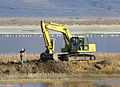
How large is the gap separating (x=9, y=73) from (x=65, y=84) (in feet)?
18.2

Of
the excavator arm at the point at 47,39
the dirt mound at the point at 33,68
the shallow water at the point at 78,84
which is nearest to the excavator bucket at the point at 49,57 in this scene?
the excavator arm at the point at 47,39

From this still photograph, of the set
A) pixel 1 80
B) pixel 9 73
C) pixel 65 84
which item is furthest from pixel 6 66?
pixel 65 84

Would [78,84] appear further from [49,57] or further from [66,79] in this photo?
[49,57]

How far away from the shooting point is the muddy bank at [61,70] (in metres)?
32.3

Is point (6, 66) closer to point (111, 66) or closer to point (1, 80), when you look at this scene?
point (1, 80)

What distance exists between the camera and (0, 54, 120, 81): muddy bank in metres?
32.3

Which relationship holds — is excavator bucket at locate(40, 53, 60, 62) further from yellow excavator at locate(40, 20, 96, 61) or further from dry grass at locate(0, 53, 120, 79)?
dry grass at locate(0, 53, 120, 79)

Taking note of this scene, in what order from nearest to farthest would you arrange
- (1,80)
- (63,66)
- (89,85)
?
(89,85)
(1,80)
(63,66)

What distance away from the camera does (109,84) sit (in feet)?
95.2

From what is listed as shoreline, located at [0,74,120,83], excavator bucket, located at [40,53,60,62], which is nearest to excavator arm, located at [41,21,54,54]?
excavator bucket, located at [40,53,60,62]

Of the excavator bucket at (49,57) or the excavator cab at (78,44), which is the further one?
the excavator cab at (78,44)

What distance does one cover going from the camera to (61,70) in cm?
3453

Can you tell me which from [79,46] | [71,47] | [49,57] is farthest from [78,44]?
[49,57]

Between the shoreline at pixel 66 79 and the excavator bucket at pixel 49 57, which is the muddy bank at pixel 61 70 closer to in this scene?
the shoreline at pixel 66 79
